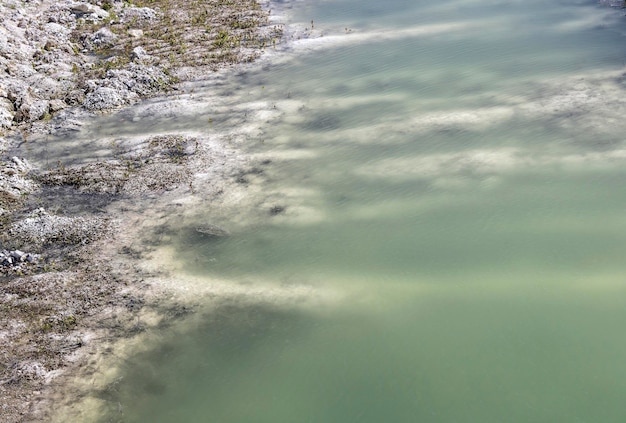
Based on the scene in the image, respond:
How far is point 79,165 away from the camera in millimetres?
11742

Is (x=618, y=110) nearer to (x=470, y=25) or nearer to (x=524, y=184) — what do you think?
(x=524, y=184)

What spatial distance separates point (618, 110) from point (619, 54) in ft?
10.7

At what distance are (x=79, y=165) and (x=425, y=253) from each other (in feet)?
24.8

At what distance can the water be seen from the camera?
6.92m

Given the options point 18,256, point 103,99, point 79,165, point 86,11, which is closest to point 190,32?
point 86,11

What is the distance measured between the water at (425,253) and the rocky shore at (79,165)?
1082 mm

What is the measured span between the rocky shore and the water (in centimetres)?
108

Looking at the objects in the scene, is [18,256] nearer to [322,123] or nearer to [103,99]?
[103,99]

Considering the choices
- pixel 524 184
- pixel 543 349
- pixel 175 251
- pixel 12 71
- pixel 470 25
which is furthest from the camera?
pixel 470 25

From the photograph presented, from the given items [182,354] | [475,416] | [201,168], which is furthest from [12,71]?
[475,416]

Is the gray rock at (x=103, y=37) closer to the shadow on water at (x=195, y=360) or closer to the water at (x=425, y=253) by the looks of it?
the water at (x=425, y=253)

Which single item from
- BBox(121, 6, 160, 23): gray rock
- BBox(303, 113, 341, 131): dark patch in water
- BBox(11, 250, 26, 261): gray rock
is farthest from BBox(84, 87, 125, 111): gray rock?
BBox(121, 6, 160, 23): gray rock

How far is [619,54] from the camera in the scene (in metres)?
14.2

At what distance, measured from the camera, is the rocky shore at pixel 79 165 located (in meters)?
7.82
